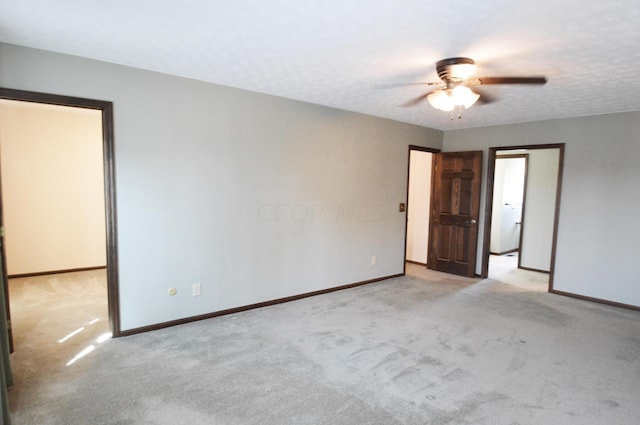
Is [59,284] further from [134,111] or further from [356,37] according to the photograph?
[356,37]

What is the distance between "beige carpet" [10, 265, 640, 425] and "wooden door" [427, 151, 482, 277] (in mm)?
1562

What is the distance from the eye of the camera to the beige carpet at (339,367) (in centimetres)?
220

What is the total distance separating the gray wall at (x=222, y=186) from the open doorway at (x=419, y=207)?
5.41 feet

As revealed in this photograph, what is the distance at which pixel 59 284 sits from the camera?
4.79 meters

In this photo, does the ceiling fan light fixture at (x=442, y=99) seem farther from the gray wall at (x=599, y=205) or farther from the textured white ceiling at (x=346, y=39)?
the gray wall at (x=599, y=205)

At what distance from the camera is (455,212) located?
5777mm

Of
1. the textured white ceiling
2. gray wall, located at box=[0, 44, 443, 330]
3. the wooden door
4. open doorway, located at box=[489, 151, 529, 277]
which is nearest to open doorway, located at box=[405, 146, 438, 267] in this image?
the wooden door

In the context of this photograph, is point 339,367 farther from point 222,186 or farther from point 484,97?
point 484,97

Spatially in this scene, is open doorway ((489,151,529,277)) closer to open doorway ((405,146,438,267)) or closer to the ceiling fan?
Answer: open doorway ((405,146,438,267))

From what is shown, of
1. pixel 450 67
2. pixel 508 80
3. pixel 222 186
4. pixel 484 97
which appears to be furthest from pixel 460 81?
pixel 222 186

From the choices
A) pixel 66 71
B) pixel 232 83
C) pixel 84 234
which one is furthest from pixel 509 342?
pixel 84 234

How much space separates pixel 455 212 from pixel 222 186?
3909 millimetres

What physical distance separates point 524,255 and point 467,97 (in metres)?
4.86

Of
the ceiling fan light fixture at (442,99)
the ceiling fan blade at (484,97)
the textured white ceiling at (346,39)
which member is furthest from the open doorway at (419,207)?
the ceiling fan light fixture at (442,99)
